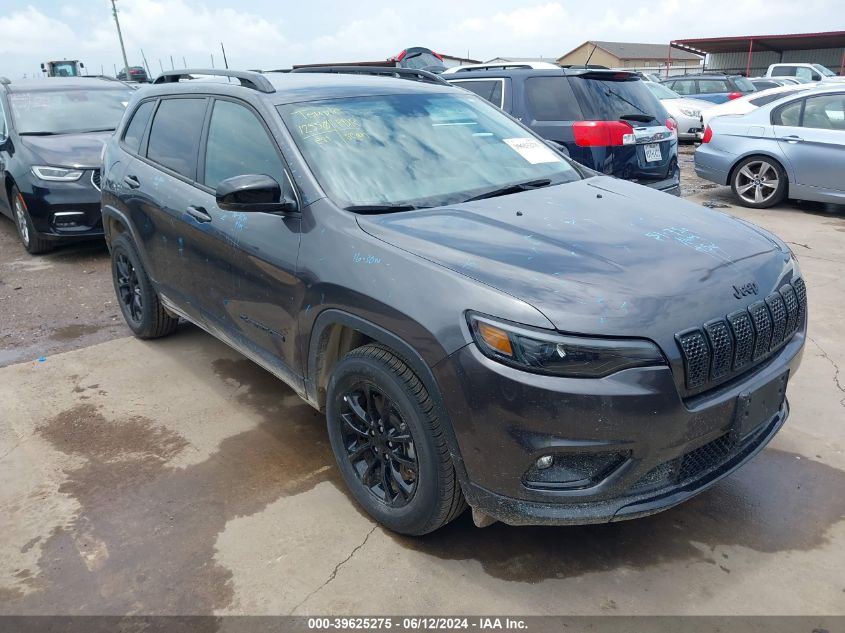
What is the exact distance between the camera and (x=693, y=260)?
253 centimetres

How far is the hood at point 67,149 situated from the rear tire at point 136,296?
8.12ft

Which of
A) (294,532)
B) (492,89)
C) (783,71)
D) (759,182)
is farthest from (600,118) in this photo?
(783,71)

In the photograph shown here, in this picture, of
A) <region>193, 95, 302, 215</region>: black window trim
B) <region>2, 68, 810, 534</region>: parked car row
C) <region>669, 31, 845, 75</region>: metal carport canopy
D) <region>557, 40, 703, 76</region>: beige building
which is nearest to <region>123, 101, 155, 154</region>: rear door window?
<region>2, 68, 810, 534</region>: parked car row

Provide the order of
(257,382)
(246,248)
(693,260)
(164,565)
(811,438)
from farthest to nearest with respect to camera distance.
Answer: (257,382) → (811,438) → (246,248) → (164,565) → (693,260)

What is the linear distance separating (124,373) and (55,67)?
30.5 meters

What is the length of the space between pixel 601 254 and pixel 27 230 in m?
6.85

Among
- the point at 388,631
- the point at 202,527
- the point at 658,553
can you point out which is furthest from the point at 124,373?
the point at 658,553

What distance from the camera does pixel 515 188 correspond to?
328 cm

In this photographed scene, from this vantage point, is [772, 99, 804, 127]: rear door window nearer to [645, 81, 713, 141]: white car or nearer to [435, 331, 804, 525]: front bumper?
[645, 81, 713, 141]: white car

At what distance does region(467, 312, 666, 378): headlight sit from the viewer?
2165 millimetres

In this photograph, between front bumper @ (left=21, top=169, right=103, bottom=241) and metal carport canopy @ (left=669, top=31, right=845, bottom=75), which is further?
metal carport canopy @ (left=669, top=31, right=845, bottom=75)

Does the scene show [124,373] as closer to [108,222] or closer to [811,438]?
[108,222]

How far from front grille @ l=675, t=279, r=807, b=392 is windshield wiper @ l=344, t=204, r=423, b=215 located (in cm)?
125

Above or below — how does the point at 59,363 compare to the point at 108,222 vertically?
below
